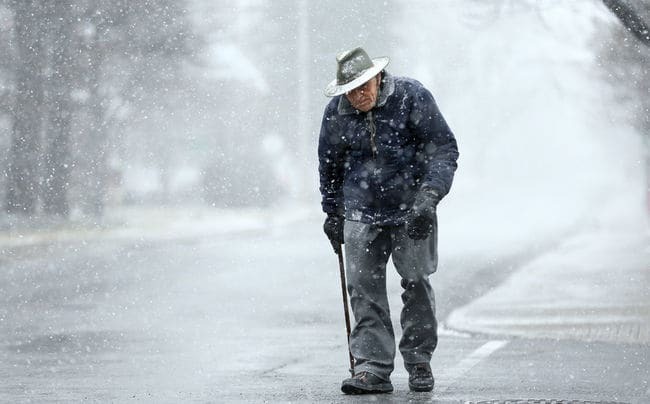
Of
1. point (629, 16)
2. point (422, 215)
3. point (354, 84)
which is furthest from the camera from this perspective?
point (629, 16)

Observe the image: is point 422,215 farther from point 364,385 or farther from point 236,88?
point 236,88

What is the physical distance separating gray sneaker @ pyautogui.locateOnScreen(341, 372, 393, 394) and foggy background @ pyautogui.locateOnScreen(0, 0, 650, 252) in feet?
26.7

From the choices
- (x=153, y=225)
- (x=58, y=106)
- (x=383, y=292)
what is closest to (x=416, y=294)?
(x=383, y=292)

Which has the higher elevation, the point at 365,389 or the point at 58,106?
the point at 58,106

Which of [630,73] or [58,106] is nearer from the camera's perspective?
[630,73]

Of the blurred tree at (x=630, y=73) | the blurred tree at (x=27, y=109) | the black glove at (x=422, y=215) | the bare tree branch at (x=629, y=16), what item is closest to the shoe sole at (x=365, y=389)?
the black glove at (x=422, y=215)

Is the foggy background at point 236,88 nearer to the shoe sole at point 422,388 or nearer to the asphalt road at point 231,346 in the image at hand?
the asphalt road at point 231,346

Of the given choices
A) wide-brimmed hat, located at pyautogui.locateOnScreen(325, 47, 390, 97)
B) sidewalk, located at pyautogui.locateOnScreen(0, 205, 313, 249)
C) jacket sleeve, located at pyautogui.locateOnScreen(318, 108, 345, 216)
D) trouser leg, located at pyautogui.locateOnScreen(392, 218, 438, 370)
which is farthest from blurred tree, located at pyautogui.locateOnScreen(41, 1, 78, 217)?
wide-brimmed hat, located at pyautogui.locateOnScreen(325, 47, 390, 97)

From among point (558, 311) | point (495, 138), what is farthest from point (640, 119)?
point (495, 138)

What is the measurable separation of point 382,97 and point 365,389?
1.44m

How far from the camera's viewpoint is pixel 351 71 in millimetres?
6566

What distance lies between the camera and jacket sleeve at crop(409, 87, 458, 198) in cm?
674

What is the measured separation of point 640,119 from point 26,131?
1413 cm

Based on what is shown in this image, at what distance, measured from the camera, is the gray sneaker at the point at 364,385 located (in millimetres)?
6689
